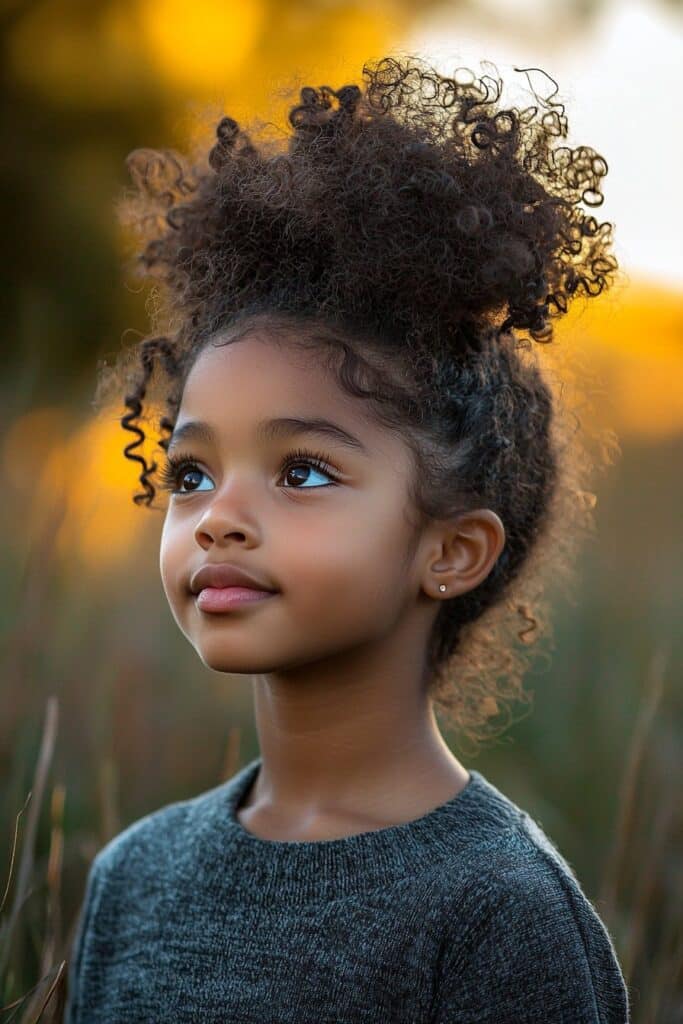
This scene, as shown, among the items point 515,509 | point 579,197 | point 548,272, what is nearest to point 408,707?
point 515,509

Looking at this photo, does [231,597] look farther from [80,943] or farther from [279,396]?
[80,943]

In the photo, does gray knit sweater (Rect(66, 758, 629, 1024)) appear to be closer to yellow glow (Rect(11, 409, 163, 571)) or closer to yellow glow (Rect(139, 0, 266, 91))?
yellow glow (Rect(11, 409, 163, 571))

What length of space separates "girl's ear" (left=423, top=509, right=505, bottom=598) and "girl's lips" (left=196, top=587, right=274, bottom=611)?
9.9 inches

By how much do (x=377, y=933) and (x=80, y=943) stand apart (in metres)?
0.55

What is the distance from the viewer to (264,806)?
1.63 metres

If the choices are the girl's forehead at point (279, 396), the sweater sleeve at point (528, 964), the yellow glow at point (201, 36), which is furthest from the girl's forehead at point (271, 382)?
the yellow glow at point (201, 36)

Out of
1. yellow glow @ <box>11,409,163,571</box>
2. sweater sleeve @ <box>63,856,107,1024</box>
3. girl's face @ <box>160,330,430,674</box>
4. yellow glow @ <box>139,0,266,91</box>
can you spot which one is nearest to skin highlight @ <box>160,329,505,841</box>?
girl's face @ <box>160,330,430,674</box>

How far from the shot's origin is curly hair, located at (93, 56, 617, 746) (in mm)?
1485

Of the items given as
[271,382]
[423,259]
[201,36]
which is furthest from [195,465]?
[201,36]

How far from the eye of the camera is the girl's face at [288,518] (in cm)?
138

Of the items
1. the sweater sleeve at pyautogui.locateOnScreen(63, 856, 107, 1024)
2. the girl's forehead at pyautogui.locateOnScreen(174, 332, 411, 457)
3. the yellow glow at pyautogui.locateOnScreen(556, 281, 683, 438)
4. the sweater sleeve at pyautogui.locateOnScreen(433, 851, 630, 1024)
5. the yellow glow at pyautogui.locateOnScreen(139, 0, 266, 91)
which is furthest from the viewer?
the yellow glow at pyautogui.locateOnScreen(139, 0, 266, 91)

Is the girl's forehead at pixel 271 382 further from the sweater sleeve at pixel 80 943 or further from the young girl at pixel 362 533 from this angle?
the sweater sleeve at pixel 80 943

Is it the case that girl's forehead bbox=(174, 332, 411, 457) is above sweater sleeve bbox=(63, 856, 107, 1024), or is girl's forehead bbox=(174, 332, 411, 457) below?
above

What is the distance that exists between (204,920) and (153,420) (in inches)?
28.8
